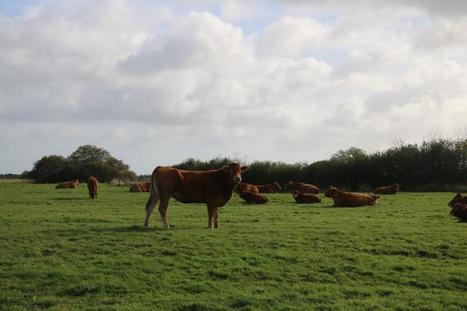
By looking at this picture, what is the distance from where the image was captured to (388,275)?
11.9 meters

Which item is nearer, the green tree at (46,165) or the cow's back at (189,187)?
the cow's back at (189,187)

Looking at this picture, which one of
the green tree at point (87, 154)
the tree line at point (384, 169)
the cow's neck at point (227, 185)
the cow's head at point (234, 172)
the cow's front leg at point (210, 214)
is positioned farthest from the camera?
the green tree at point (87, 154)

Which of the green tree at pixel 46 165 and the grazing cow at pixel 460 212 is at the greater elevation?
the green tree at pixel 46 165

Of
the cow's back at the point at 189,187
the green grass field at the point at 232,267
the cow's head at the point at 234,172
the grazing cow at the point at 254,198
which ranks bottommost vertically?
the green grass field at the point at 232,267

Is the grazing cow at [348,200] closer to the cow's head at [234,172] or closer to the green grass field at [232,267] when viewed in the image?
the green grass field at [232,267]

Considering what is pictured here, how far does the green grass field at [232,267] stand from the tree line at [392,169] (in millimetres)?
35182

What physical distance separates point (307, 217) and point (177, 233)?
7134 mm

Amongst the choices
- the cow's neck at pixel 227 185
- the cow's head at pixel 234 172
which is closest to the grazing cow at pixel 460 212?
the cow's head at pixel 234 172

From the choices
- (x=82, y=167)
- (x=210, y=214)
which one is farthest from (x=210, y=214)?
(x=82, y=167)

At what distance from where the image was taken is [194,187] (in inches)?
688

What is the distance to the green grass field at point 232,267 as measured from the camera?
1023cm

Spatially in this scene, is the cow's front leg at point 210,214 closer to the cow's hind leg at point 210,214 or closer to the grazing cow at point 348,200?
the cow's hind leg at point 210,214

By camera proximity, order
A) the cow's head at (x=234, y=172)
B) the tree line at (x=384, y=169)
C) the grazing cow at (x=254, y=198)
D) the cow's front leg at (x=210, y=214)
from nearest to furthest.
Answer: the cow's front leg at (x=210, y=214)
the cow's head at (x=234, y=172)
the grazing cow at (x=254, y=198)
the tree line at (x=384, y=169)

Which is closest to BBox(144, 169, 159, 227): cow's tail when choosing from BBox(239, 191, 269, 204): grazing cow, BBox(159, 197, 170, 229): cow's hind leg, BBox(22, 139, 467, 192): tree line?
BBox(159, 197, 170, 229): cow's hind leg
